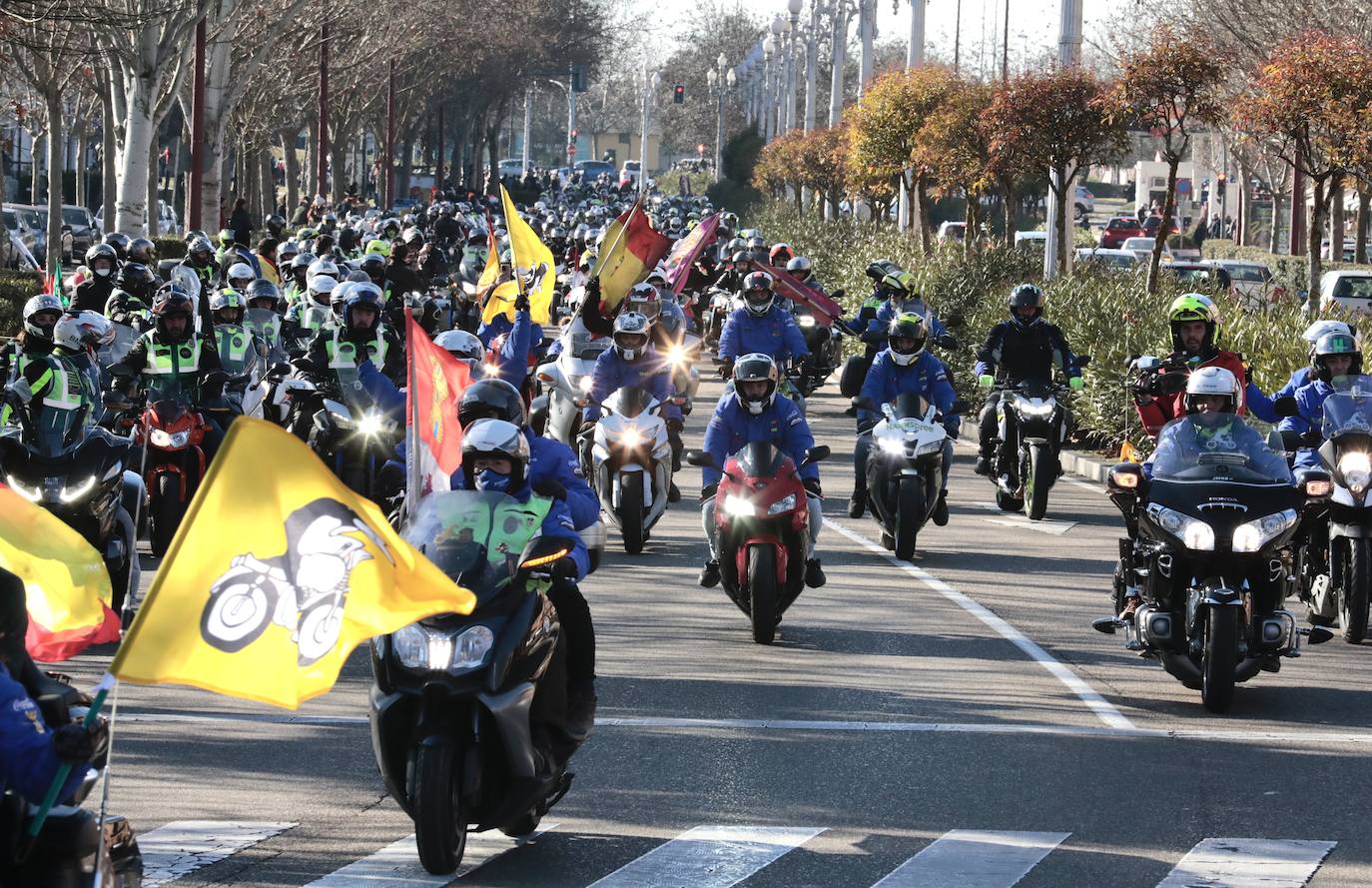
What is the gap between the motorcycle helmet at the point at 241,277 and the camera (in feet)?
72.1

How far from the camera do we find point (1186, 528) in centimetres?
1074

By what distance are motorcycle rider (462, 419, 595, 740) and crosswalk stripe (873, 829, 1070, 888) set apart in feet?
4.14

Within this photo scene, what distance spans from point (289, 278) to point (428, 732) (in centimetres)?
1914

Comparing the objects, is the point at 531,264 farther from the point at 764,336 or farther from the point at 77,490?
the point at 77,490

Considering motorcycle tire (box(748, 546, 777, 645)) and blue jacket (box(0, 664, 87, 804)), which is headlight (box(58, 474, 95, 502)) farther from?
blue jacket (box(0, 664, 87, 804))

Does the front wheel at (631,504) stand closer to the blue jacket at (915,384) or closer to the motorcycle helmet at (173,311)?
the blue jacket at (915,384)

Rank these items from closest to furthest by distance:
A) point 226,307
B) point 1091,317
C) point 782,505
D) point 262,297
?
point 782,505 < point 226,307 < point 262,297 < point 1091,317

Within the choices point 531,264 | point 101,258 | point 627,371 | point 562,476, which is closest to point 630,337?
point 627,371

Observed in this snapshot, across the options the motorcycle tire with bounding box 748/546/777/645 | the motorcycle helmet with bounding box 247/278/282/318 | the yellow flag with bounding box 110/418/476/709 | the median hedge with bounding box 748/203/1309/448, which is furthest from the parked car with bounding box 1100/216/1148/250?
the yellow flag with bounding box 110/418/476/709

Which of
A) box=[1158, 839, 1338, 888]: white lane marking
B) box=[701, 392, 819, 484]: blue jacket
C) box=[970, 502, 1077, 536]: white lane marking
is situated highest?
box=[701, 392, 819, 484]: blue jacket

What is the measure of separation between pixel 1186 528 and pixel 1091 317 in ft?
47.8

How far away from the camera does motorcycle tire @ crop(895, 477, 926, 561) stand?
52.5ft

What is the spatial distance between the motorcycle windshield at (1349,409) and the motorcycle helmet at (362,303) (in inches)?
255

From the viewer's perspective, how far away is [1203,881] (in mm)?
7707
